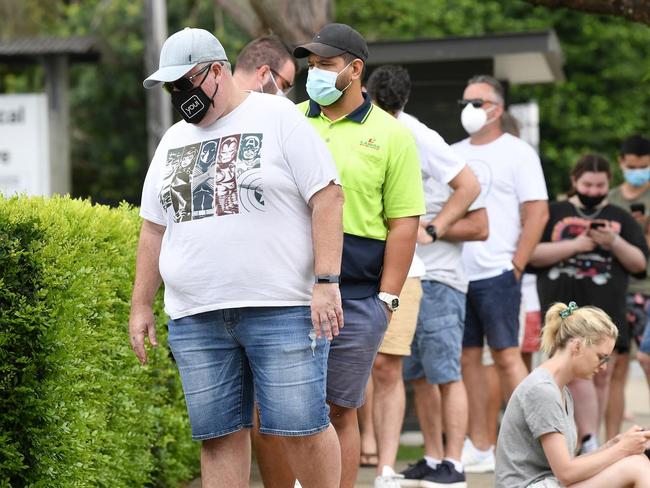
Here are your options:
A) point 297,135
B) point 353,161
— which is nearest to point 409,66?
point 353,161

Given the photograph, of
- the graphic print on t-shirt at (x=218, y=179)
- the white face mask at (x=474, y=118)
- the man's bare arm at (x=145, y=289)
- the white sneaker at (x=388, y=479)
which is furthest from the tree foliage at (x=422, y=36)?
the graphic print on t-shirt at (x=218, y=179)

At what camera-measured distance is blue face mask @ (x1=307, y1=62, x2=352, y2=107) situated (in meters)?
5.14

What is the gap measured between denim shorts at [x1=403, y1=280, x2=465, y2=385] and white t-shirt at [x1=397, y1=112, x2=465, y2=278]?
37cm

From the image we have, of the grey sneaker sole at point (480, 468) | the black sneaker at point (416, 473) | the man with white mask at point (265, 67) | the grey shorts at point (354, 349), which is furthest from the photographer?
the grey sneaker sole at point (480, 468)

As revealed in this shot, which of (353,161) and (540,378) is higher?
(353,161)

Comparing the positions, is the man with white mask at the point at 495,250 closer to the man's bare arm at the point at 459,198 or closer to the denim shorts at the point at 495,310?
the denim shorts at the point at 495,310

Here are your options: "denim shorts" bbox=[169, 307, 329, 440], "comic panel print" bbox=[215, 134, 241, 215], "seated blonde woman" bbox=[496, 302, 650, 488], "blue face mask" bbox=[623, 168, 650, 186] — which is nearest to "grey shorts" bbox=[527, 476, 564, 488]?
"seated blonde woman" bbox=[496, 302, 650, 488]

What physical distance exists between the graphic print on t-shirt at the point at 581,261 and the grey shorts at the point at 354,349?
10.2 feet

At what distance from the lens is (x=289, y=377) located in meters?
4.50

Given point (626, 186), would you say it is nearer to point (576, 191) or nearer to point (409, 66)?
point (576, 191)

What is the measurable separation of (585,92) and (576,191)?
20.0m

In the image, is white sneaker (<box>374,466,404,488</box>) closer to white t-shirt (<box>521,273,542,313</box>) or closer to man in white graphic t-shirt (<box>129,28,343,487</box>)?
man in white graphic t-shirt (<box>129,28,343,487</box>)

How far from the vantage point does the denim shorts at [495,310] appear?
7.29m

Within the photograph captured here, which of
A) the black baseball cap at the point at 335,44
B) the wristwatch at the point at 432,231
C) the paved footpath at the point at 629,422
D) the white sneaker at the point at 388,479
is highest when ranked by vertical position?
the black baseball cap at the point at 335,44
